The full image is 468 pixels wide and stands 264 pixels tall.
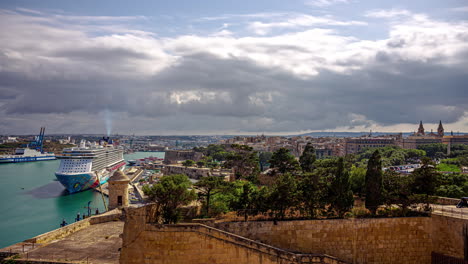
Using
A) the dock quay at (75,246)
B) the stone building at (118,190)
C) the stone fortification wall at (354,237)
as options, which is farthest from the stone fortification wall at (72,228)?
the stone fortification wall at (354,237)

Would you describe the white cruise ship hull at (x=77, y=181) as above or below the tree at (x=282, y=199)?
below

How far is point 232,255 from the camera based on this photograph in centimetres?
1112

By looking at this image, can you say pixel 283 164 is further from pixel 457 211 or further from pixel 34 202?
pixel 34 202

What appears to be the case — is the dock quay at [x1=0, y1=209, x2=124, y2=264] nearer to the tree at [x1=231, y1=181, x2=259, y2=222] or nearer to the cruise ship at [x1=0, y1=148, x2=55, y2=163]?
the tree at [x1=231, y1=181, x2=259, y2=222]

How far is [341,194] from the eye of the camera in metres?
12.9

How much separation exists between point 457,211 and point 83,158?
51.0 metres

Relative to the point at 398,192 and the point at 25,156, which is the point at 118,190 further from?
the point at 25,156

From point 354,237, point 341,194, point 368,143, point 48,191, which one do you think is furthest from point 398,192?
point 368,143

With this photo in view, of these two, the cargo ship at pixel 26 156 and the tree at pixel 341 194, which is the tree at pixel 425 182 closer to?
the tree at pixel 341 194

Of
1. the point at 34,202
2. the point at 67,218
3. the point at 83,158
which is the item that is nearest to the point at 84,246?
the point at 67,218

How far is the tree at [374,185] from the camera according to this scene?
13.5 meters

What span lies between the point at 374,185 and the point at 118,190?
12569 millimetres

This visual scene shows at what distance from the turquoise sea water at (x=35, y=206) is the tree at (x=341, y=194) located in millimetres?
24150

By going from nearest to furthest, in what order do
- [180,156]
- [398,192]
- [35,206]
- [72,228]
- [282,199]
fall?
[282,199] < [398,192] < [72,228] < [35,206] < [180,156]
